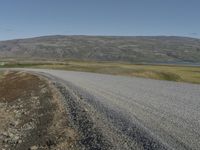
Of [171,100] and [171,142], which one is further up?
[171,142]

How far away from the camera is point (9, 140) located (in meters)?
15.5

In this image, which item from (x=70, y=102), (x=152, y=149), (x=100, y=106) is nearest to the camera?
(x=152, y=149)

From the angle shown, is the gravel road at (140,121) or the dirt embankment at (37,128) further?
the dirt embankment at (37,128)

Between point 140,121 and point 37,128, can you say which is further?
point 37,128

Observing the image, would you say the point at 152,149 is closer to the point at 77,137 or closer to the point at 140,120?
the point at 77,137

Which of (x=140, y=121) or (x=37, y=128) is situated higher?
(x=140, y=121)

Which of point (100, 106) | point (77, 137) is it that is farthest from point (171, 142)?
point (100, 106)

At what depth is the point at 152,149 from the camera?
38.2 feet

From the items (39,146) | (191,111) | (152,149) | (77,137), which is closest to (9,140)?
(39,146)

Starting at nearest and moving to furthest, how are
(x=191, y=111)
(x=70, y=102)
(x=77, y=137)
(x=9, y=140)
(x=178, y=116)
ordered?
(x=77, y=137)
(x=9, y=140)
(x=178, y=116)
(x=191, y=111)
(x=70, y=102)

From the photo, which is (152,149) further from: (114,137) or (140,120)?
(140,120)

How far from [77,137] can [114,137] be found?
163 centimetres

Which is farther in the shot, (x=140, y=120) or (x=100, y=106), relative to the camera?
(x=100, y=106)

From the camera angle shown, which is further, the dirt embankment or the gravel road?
the dirt embankment
